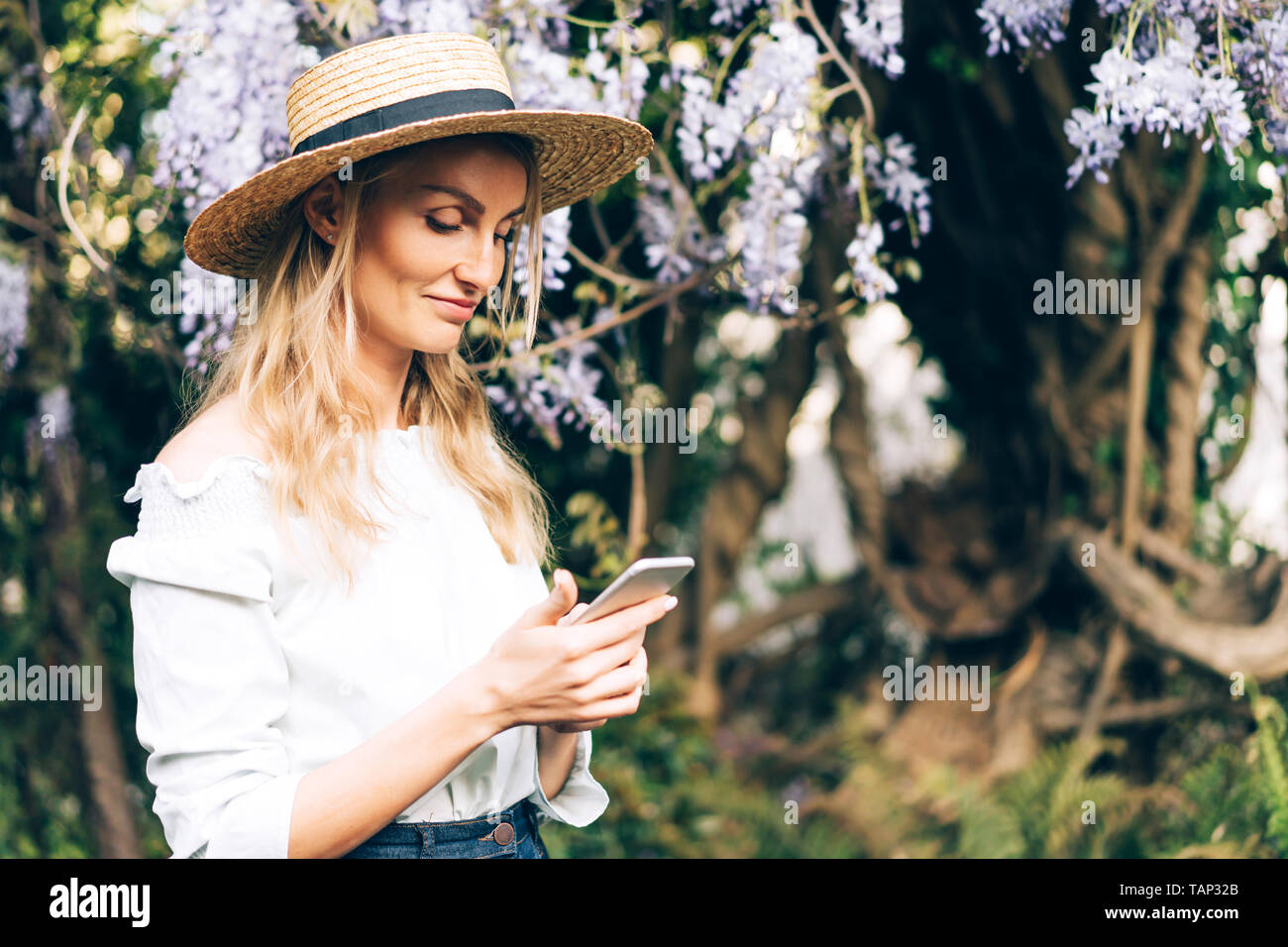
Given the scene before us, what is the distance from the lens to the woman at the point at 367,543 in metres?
1.40

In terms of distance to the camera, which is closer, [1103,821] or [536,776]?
[536,776]

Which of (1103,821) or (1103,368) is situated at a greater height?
(1103,368)

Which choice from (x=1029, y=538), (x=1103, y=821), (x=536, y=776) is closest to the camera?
(x=536, y=776)

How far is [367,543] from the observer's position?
5.13ft

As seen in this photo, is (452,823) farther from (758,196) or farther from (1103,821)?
(1103,821)

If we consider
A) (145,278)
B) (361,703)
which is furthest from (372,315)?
(145,278)

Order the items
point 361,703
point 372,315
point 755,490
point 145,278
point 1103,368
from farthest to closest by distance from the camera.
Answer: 1. point 755,490
2. point 1103,368
3. point 145,278
4. point 372,315
5. point 361,703

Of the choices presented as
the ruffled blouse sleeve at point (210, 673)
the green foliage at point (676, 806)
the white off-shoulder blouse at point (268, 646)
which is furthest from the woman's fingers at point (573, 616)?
the green foliage at point (676, 806)

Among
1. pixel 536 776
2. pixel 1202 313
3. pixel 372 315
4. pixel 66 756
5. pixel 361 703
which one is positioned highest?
pixel 1202 313

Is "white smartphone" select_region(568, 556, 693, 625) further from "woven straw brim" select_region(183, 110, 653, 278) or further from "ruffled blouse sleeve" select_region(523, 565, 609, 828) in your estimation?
"woven straw brim" select_region(183, 110, 653, 278)

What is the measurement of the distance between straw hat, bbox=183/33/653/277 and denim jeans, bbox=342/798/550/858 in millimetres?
967

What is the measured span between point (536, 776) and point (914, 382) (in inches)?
168

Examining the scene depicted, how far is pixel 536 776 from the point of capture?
1.84m

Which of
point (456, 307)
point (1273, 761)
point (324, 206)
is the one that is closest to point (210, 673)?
point (456, 307)
